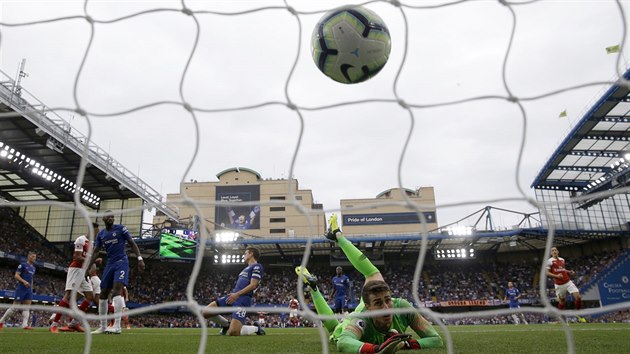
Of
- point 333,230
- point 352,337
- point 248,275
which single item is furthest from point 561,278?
point 352,337

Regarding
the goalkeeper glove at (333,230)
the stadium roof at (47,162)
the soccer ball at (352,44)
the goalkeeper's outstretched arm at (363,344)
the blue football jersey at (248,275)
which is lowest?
the goalkeeper's outstretched arm at (363,344)

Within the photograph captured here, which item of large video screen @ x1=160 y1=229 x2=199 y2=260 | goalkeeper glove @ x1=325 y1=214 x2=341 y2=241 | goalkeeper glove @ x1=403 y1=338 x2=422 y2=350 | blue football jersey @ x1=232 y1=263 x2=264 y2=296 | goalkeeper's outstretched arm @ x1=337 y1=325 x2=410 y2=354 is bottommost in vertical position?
goalkeeper glove @ x1=403 y1=338 x2=422 y2=350

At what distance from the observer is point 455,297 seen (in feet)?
92.4

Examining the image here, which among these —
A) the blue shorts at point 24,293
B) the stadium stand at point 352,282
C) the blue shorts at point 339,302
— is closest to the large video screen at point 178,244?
the stadium stand at point 352,282

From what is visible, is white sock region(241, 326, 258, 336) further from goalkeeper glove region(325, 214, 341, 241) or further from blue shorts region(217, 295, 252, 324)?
goalkeeper glove region(325, 214, 341, 241)

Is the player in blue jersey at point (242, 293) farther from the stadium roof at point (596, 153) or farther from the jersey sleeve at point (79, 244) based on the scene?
the stadium roof at point (596, 153)

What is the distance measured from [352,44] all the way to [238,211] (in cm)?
3887

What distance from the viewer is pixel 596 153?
82.6 feet

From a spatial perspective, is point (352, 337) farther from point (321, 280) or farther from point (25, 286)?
point (321, 280)

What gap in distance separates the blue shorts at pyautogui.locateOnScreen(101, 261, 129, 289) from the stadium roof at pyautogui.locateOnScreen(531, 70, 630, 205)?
65.7 feet

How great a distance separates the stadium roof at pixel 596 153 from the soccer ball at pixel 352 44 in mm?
18998

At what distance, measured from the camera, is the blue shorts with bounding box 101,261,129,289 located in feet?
20.0

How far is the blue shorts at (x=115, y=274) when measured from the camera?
6.10 m

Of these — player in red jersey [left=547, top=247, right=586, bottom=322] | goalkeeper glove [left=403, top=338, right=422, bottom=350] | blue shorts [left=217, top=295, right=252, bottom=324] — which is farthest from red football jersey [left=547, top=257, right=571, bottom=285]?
goalkeeper glove [left=403, top=338, right=422, bottom=350]
